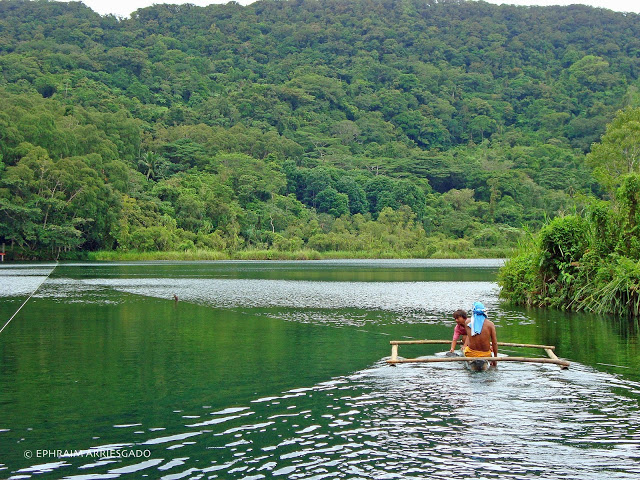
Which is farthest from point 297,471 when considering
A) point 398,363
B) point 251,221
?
point 251,221

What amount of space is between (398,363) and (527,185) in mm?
101251

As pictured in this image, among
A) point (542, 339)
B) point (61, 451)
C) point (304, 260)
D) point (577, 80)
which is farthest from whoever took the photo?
point (577, 80)

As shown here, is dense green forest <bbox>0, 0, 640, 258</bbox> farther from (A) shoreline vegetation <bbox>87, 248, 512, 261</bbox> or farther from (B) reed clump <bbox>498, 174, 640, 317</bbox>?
(B) reed clump <bbox>498, 174, 640, 317</bbox>

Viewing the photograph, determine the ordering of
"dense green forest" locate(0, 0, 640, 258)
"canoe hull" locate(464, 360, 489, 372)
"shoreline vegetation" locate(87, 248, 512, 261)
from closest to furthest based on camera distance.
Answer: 1. "canoe hull" locate(464, 360, 489, 372)
2. "dense green forest" locate(0, 0, 640, 258)
3. "shoreline vegetation" locate(87, 248, 512, 261)

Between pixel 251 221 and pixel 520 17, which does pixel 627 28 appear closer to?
pixel 520 17

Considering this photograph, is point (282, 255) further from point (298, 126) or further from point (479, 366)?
point (479, 366)

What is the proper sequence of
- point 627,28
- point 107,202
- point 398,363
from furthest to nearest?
1. point 627,28
2. point 107,202
3. point 398,363

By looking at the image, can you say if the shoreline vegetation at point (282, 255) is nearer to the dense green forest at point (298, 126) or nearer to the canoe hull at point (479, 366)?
the dense green forest at point (298, 126)

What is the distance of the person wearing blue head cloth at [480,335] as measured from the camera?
13570 millimetres

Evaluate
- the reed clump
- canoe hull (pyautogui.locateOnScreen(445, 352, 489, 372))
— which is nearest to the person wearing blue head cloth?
canoe hull (pyautogui.locateOnScreen(445, 352, 489, 372))

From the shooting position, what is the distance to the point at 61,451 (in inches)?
344

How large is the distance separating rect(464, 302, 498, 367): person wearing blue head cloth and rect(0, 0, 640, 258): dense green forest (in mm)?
28731

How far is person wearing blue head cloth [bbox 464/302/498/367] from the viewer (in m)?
13.6

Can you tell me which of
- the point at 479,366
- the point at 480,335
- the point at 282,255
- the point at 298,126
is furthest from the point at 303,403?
the point at 298,126
